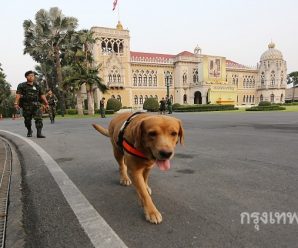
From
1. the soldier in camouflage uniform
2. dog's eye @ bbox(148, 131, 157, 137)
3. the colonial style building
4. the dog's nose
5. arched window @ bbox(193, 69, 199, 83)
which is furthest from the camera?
arched window @ bbox(193, 69, 199, 83)

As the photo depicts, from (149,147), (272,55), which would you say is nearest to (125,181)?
(149,147)

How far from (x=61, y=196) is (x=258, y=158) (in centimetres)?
355

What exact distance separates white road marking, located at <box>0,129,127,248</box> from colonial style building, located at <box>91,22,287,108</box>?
5107cm

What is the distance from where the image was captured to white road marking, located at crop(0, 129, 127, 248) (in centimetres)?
206

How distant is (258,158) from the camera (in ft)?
16.4

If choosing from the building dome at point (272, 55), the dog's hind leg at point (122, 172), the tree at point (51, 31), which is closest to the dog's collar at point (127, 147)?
the dog's hind leg at point (122, 172)

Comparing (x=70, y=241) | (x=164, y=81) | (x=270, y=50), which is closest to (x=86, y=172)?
(x=70, y=241)

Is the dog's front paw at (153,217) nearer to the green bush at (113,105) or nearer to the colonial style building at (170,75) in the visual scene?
the green bush at (113,105)

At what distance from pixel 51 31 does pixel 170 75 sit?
34259mm

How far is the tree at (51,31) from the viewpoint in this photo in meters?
34.5

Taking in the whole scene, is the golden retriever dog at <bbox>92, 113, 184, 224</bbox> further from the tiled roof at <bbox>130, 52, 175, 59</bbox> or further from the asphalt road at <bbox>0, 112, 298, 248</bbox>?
the tiled roof at <bbox>130, 52, 175, 59</bbox>

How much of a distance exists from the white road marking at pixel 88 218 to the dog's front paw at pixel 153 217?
346mm

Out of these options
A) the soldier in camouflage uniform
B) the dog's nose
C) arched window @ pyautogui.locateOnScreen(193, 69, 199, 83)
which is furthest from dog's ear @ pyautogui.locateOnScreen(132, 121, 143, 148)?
arched window @ pyautogui.locateOnScreen(193, 69, 199, 83)

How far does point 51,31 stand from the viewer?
34875mm
